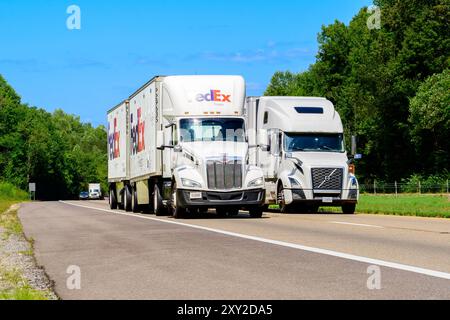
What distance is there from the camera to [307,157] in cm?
2881

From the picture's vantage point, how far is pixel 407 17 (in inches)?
2672

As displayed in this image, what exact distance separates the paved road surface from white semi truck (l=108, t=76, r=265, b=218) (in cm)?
543

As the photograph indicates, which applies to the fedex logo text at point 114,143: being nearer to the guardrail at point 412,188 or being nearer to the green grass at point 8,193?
the guardrail at point 412,188

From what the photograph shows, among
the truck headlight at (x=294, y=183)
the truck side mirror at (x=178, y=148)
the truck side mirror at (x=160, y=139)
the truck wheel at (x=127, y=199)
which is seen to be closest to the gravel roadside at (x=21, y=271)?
the truck side mirror at (x=178, y=148)

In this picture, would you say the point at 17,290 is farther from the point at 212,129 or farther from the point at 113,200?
the point at 113,200

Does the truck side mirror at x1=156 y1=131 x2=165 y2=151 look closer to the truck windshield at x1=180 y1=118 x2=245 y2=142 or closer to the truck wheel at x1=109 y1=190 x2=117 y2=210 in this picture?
the truck windshield at x1=180 y1=118 x2=245 y2=142

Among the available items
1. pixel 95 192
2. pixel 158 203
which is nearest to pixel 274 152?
pixel 158 203

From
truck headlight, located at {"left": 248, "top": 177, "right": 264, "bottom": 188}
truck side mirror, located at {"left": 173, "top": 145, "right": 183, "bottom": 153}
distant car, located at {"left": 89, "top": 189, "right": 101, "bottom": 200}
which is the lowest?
truck headlight, located at {"left": 248, "top": 177, "right": 264, "bottom": 188}

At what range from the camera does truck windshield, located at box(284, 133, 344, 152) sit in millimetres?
29250

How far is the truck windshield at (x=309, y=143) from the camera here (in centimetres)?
2925

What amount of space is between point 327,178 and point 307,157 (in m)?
1.00

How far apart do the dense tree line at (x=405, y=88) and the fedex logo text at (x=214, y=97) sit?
35.4 meters

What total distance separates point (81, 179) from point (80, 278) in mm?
157425

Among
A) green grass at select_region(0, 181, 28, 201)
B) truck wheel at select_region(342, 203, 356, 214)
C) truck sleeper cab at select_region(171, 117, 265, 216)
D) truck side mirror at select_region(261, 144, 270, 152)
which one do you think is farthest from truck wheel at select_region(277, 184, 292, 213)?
green grass at select_region(0, 181, 28, 201)
